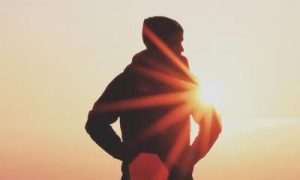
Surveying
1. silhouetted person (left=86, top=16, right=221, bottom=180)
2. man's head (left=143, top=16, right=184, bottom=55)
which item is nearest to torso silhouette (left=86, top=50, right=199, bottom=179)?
silhouetted person (left=86, top=16, right=221, bottom=180)

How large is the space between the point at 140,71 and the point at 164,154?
2.38ft

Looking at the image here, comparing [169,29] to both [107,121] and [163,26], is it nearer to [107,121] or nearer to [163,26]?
[163,26]

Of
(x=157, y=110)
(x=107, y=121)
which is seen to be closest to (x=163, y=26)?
(x=157, y=110)

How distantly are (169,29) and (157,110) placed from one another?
2.26ft

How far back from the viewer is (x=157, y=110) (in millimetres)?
4891

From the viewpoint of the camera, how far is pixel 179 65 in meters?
4.81

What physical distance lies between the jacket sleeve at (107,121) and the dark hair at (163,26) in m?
0.50

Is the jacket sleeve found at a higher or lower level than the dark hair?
lower

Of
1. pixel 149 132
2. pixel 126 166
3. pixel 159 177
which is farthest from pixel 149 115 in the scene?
pixel 159 177

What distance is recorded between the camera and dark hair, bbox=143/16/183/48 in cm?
487

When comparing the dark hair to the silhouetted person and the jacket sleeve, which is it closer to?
the silhouetted person

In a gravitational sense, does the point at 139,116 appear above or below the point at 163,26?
below

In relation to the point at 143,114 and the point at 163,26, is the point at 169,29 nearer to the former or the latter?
the point at 163,26

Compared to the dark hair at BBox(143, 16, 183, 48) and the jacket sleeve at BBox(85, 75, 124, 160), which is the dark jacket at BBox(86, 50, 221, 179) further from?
the dark hair at BBox(143, 16, 183, 48)
